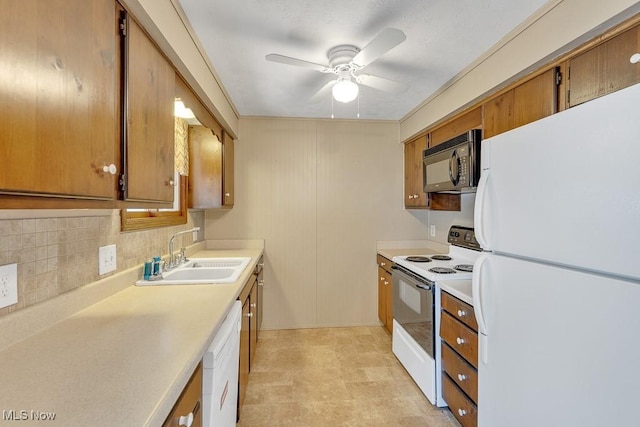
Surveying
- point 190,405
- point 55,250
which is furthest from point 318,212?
point 190,405

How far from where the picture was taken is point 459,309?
179 centimetres

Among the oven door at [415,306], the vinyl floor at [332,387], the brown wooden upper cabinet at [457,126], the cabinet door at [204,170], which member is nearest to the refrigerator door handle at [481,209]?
the oven door at [415,306]

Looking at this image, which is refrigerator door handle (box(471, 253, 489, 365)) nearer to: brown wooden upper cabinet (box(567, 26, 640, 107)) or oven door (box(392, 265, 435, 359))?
oven door (box(392, 265, 435, 359))

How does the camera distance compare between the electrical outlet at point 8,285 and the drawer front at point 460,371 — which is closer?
the electrical outlet at point 8,285

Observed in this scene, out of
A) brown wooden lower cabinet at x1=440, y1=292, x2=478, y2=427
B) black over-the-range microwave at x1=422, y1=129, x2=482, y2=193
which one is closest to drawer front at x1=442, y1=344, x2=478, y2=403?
brown wooden lower cabinet at x1=440, y1=292, x2=478, y2=427

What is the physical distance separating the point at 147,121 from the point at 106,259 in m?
0.75

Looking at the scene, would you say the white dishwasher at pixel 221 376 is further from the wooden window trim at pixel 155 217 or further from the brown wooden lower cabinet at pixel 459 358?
the brown wooden lower cabinet at pixel 459 358

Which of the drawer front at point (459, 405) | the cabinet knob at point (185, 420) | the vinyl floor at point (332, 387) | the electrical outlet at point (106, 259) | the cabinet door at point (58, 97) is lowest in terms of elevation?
the vinyl floor at point (332, 387)

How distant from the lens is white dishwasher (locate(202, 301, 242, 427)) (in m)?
1.07

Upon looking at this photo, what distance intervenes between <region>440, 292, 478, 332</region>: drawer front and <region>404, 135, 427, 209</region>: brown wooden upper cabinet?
4.13 feet

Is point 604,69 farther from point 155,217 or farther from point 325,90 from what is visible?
point 155,217

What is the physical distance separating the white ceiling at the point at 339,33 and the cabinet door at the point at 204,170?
0.56 metres

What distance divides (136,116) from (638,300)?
174 cm

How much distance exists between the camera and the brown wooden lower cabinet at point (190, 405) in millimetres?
799
